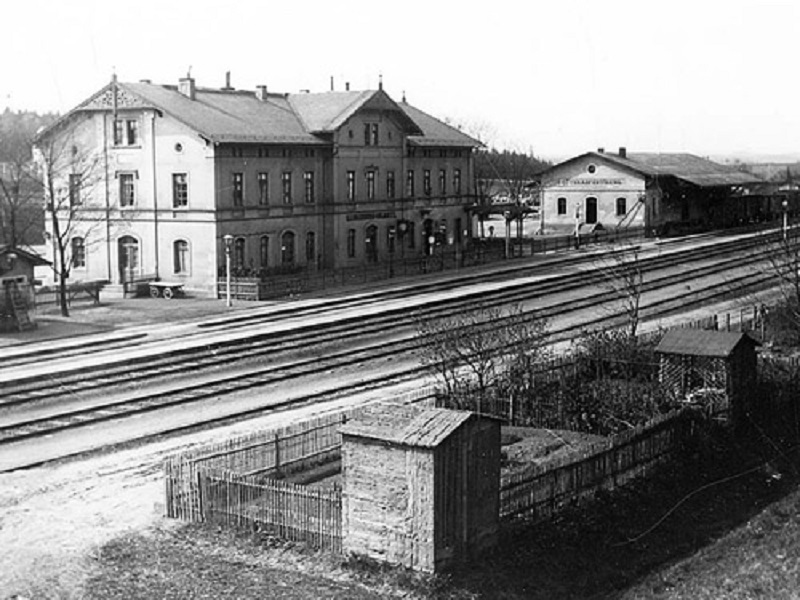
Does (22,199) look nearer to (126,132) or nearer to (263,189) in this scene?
(126,132)

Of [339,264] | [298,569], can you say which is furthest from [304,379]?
[339,264]

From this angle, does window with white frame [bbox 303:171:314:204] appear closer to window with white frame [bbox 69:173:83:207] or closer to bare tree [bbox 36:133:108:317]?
bare tree [bbox 36:133:108:317]

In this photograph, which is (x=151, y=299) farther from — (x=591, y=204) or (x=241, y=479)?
(x=591, y=204)

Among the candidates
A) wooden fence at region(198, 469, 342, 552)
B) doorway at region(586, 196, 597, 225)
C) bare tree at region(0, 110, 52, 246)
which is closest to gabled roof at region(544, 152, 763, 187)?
doorway at region(586, 196, 597, 225)

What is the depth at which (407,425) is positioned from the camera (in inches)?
717

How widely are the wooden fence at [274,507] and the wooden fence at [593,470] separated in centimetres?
288

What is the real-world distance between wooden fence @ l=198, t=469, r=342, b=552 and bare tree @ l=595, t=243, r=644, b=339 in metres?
16.4

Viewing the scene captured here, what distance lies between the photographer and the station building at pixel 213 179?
171ft

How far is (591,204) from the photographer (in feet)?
278

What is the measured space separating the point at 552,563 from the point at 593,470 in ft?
11.4

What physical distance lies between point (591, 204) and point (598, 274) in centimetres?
2787

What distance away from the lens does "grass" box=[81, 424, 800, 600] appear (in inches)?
691

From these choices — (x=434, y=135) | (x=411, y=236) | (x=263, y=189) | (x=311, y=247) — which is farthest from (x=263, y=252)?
(x=434, y=135)

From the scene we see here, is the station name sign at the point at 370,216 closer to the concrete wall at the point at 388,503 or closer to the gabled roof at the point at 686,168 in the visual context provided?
the gabled roof at the point at 686,168
